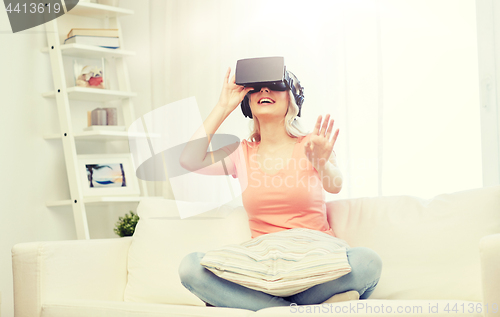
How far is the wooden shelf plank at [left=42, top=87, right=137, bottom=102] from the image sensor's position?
2.62 meters

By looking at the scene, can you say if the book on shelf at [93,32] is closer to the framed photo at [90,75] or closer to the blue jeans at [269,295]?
the framed photo at [90,75]

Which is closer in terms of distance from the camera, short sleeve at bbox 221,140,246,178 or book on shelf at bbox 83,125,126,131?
short sleeve at bbox 221,140,246,178

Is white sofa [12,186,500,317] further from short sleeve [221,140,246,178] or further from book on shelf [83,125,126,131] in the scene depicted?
book on shelf [83,125,126,131]

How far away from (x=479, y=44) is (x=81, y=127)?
2.12 metres

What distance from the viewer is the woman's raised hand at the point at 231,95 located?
67.5 inches

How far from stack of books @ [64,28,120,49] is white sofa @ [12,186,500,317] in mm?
1266

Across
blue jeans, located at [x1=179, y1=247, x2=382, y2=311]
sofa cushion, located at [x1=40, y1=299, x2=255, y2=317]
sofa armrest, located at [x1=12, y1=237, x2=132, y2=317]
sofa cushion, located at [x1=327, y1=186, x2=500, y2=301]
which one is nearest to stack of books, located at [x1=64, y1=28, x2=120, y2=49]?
sofa armrest, located at [x1=12, y1=237, x2=132, y2=317]

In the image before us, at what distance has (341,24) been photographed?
2314 millimetres

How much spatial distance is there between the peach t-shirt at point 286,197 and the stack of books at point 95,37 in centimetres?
149

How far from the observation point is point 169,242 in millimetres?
1710

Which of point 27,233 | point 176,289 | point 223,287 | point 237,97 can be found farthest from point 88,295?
point 27,233

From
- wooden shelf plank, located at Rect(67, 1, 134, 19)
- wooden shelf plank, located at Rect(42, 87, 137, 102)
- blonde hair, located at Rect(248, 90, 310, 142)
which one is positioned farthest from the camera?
wooden shelf plank, located at Rect(67, 1, 134, 19)

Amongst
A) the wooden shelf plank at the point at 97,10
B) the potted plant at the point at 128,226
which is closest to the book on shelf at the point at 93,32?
the wooden shelf plank at the point at 97,10

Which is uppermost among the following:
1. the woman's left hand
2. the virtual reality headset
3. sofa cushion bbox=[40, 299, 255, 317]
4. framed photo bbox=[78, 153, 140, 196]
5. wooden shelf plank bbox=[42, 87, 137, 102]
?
wooden shelf plank bbox=[42, 87, 137, 102]
